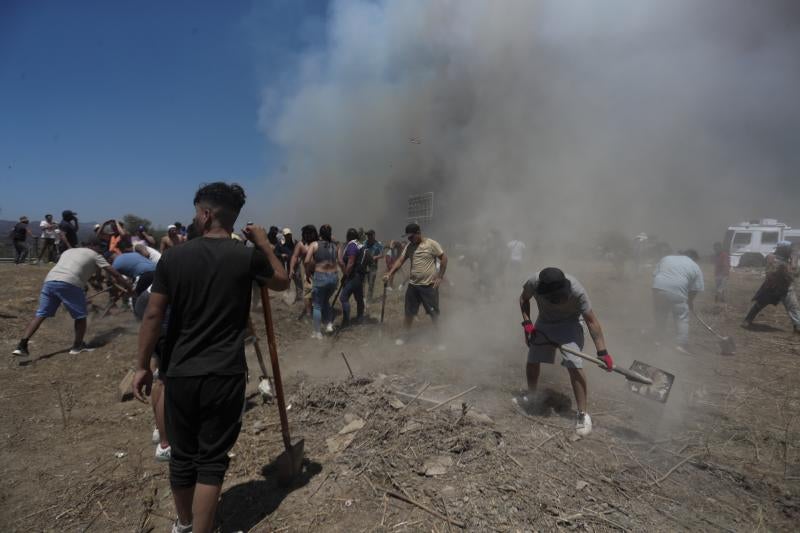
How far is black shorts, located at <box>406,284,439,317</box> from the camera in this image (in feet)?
18.8

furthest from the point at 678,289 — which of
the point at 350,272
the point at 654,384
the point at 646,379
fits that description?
the point at 350,272

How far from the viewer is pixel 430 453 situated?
2.76 m

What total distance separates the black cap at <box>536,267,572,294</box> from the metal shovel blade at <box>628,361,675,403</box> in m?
1.18

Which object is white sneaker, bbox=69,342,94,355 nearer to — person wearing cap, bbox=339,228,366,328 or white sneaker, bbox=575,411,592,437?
person wearing cap, bbox=339,228,366,328

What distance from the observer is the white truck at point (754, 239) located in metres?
16.2

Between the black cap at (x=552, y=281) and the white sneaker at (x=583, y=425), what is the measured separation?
108 centimetres


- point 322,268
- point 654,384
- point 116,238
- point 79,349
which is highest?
point 116,238

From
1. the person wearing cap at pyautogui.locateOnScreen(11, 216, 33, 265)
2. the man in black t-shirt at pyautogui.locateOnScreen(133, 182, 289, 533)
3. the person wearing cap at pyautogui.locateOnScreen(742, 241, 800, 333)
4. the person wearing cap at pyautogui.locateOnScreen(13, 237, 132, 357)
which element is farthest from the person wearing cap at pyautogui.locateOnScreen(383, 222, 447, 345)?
the person wearing cap at pyautogui.locateOnScreen(11, 216, 33, 265)

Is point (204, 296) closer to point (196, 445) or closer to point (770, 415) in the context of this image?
point (196, 445)

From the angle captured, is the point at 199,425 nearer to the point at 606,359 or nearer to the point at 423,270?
the point at 606,359

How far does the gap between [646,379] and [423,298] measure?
3.01 m

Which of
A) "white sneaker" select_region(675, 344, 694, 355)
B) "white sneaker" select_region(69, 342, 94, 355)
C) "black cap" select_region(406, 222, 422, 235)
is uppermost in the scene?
"black cap" select_region(406, 222, 422, 235)

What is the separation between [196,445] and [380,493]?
115 cm

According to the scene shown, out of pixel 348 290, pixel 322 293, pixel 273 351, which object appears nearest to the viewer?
pixel 273 351
